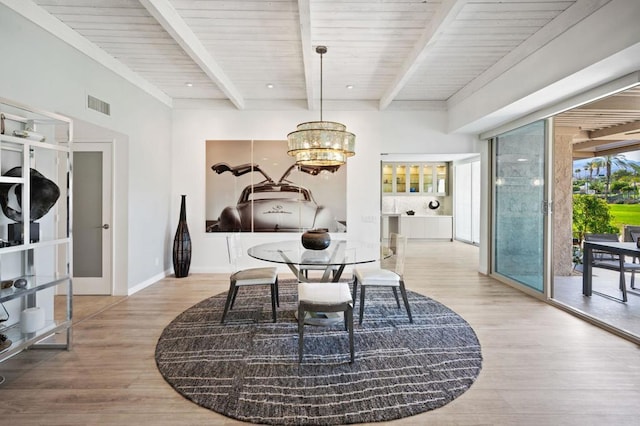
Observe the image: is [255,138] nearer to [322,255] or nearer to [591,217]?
[322,255]

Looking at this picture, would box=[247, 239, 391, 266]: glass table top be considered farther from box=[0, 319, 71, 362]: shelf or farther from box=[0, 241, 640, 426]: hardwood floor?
box=[0, 319, 71, 362]: shelf

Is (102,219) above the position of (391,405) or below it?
above

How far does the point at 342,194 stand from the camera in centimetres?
542

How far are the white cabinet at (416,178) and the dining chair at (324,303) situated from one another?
741 centimetres

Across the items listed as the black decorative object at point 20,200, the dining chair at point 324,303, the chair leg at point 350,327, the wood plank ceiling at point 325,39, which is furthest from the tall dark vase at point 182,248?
the chair leg at point 350,327

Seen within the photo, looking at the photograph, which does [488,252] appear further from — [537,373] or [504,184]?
[537,373]

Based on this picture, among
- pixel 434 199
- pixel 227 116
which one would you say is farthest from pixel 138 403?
pixel 434 199

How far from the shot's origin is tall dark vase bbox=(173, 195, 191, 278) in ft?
16.7

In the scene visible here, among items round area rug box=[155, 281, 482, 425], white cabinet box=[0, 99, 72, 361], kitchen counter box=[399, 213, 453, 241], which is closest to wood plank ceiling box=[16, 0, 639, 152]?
white cabinet box=[0, 99, 72, 361]

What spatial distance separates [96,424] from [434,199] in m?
9.67

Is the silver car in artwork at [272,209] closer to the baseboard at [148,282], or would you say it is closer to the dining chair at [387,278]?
the baseboard at [148,282]

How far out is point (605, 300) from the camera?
3.94 metres

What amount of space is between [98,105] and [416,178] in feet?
26.7

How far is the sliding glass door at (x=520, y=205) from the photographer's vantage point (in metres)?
4.10
